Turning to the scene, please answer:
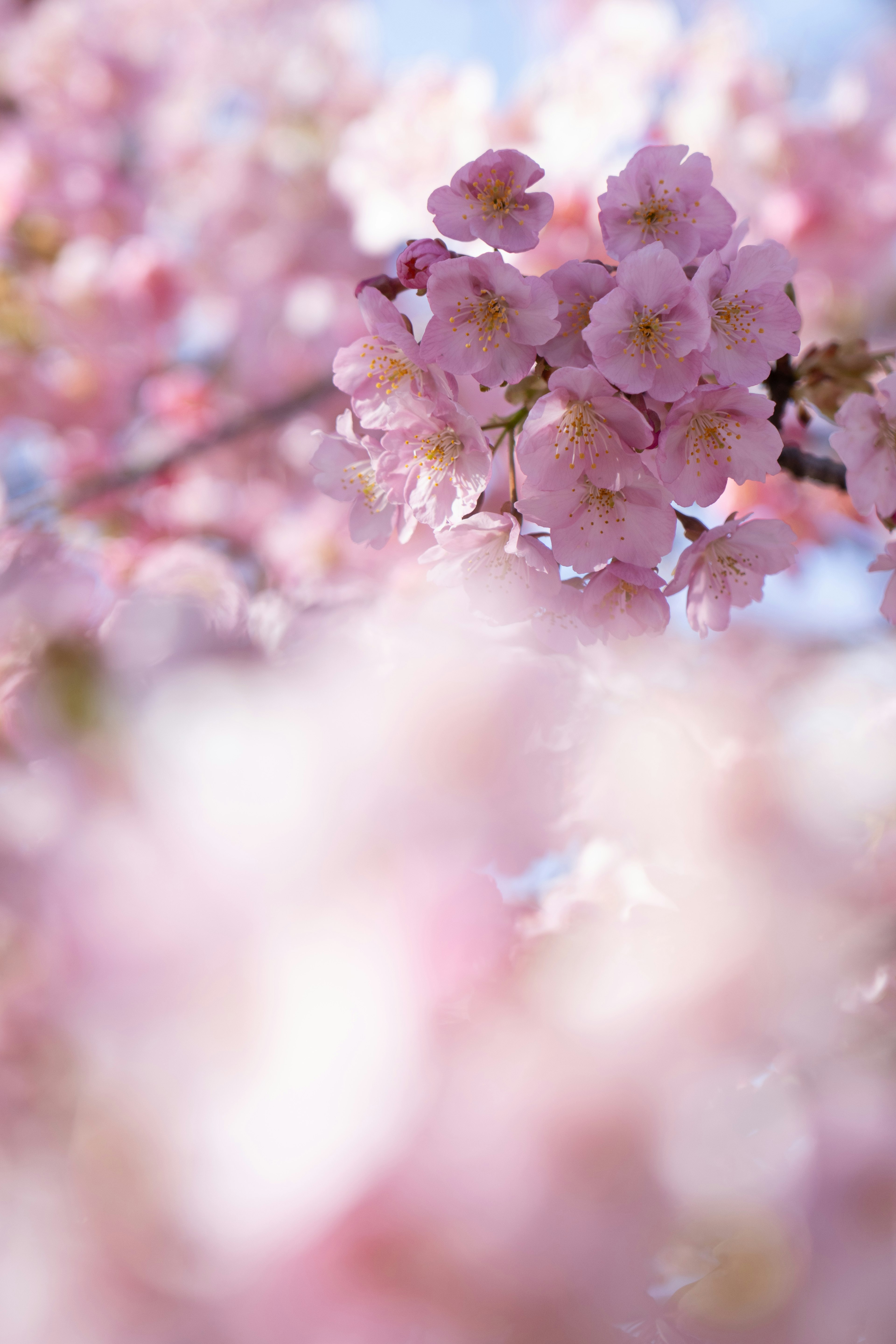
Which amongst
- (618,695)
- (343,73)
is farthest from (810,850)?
(343,73)

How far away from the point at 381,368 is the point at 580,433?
133 millimetres

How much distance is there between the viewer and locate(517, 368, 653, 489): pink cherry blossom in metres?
0.47

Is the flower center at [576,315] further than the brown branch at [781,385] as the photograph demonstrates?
No

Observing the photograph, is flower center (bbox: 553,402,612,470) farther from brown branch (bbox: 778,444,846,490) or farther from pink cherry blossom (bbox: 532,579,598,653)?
brown branch (bbox: 778,444,846,490)

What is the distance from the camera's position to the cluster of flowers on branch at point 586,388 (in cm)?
47

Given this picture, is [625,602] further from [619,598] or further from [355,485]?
[355,485]

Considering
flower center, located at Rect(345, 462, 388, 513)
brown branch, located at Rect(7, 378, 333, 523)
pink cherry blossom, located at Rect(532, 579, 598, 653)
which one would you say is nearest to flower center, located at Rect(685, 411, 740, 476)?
pink cherry blossom, located at Rect(532, 579, 598, 653)

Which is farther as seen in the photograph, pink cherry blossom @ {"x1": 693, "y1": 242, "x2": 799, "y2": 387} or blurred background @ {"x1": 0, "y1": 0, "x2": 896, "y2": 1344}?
blurred background @ {"x1": 0, "y1": 0, "x2": 896, "y2": 1344}

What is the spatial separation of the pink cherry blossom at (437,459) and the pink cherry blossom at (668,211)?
135 mm

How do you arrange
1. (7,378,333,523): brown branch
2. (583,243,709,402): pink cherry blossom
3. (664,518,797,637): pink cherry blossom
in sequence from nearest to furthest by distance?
(583,243,709,402): pink cherry blossom → (664,518,797,637): pink cherry blossom → (7,378,333,523): brown branch

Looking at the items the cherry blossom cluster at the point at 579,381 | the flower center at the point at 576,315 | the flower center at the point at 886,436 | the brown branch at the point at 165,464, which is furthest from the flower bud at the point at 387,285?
the brown branch at the point at 165,464

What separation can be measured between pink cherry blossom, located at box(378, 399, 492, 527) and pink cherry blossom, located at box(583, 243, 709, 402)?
0.28ft

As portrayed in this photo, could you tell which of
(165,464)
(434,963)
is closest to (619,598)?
(434,963)

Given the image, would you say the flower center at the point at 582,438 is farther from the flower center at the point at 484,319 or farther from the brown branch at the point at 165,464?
the brown branch at the point at 165,464
